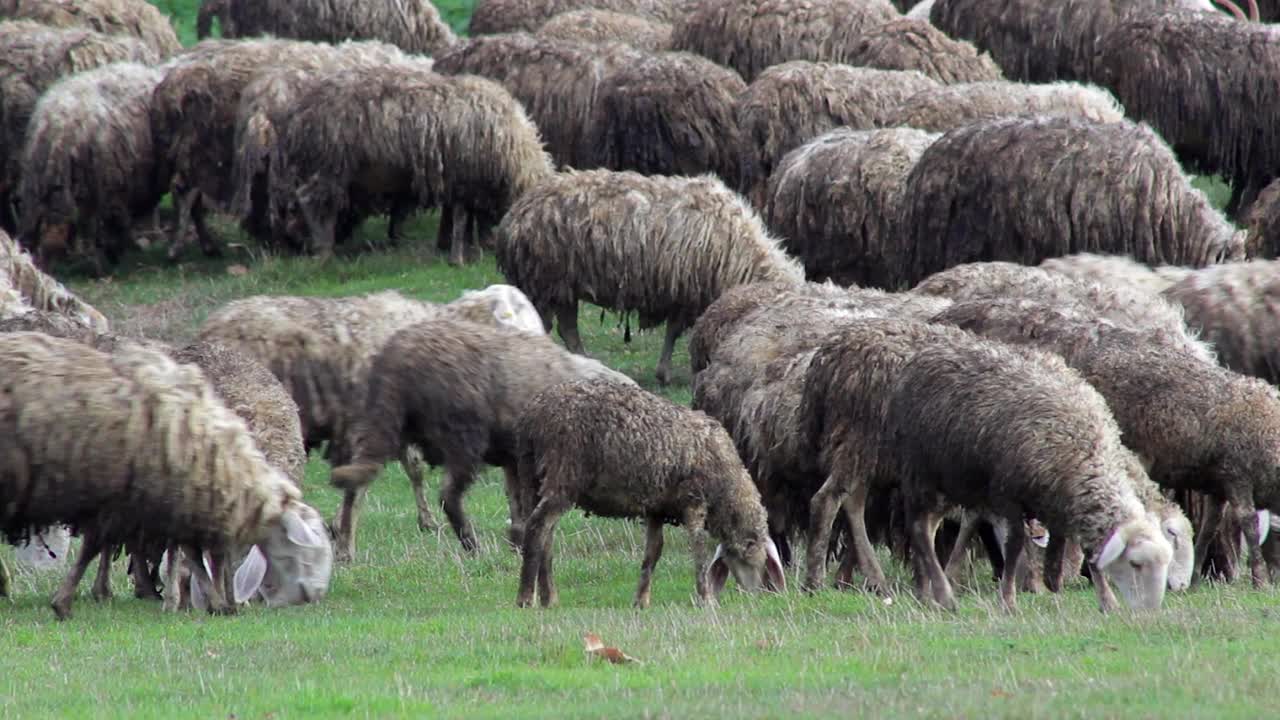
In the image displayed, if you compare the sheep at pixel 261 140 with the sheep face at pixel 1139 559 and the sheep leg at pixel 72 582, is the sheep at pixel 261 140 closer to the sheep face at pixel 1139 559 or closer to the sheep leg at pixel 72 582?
the sheep leg at pixel 72 582

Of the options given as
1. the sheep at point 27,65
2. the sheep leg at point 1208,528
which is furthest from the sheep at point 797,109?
the sheep leg at point 1208,528

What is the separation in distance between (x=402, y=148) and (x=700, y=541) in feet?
39.8

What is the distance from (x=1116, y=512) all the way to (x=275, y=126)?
1486 cm

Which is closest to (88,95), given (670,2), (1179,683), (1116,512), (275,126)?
(275,126)

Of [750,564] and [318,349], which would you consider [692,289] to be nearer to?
[318,349]

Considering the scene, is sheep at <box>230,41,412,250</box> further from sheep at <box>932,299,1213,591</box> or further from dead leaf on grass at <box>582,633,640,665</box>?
dead leaf on grass at <box>582,633,640,665</box>

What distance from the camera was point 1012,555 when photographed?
10.0 metres

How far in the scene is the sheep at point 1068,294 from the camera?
12.8 m

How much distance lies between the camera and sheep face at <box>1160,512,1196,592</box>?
1038 cm

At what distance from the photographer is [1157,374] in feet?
35.6

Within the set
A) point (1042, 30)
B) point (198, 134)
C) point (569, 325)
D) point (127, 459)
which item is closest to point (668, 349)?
point (569, 325)

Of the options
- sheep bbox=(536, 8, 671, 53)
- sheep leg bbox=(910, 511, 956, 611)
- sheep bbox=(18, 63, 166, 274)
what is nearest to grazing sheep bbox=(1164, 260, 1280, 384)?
sheep leg bbox=(910, 511, 956, 611)

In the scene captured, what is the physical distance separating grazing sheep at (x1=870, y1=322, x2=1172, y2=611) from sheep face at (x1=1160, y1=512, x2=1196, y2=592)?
0.51 metres

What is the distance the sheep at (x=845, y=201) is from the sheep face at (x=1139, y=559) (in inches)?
354
